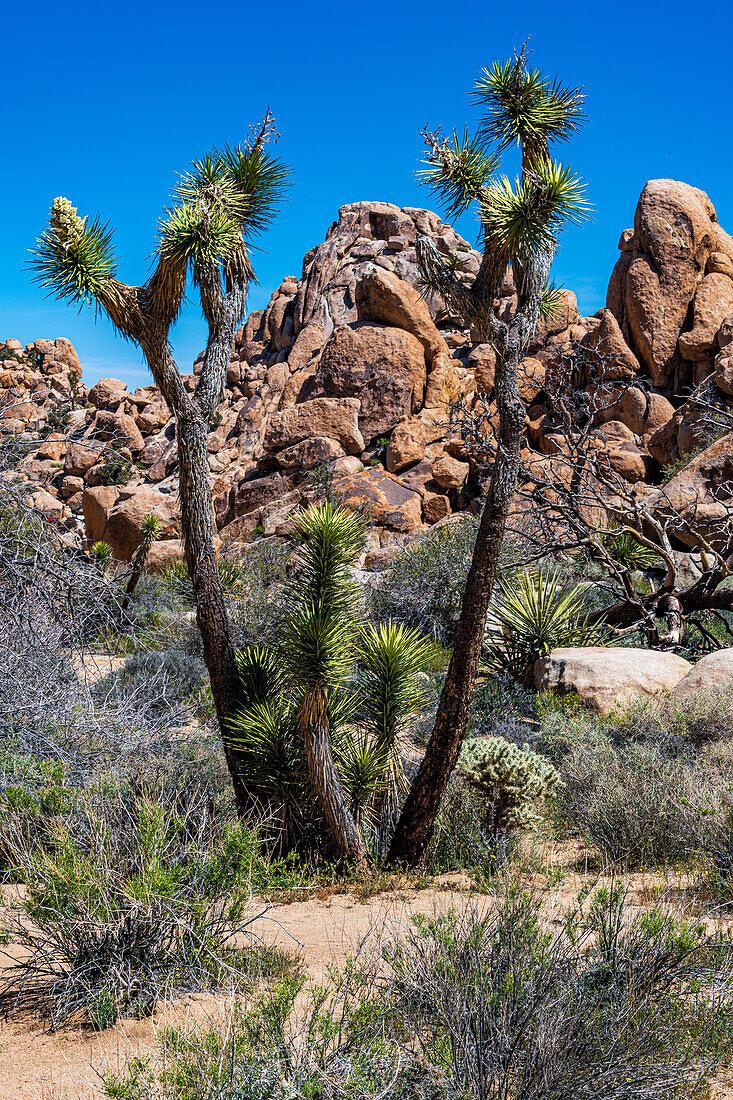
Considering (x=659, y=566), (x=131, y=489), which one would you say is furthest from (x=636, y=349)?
(x=131, y=489)

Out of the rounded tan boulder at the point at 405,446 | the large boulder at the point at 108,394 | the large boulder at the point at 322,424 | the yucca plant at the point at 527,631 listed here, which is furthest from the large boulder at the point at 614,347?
the large boulder at the point at 108,394

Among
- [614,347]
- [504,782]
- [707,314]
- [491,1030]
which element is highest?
[707,314]

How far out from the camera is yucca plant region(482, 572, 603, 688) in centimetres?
1134

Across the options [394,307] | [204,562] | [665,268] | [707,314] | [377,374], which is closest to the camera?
[204,562]

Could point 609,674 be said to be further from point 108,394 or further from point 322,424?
point 108,394

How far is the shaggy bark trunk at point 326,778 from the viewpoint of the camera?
582 cm

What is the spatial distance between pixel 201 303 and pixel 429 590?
7.76 metres

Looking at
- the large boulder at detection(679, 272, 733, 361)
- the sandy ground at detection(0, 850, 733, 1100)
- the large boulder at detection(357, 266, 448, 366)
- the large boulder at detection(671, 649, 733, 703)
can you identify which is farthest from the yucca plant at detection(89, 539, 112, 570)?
the large boulder at detection(679, 272, 733, 361)

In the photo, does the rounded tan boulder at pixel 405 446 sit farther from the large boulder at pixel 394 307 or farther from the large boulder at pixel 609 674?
the large boulder at pixel 609 674

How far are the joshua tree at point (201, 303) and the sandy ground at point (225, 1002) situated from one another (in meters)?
1.64

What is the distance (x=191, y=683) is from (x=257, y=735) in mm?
6131

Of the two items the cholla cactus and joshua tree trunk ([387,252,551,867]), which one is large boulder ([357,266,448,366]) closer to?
joshua tree trunk ([387,252,551,867])

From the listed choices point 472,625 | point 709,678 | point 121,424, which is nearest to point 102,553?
point 709,678

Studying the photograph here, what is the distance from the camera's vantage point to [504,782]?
6.33 m
